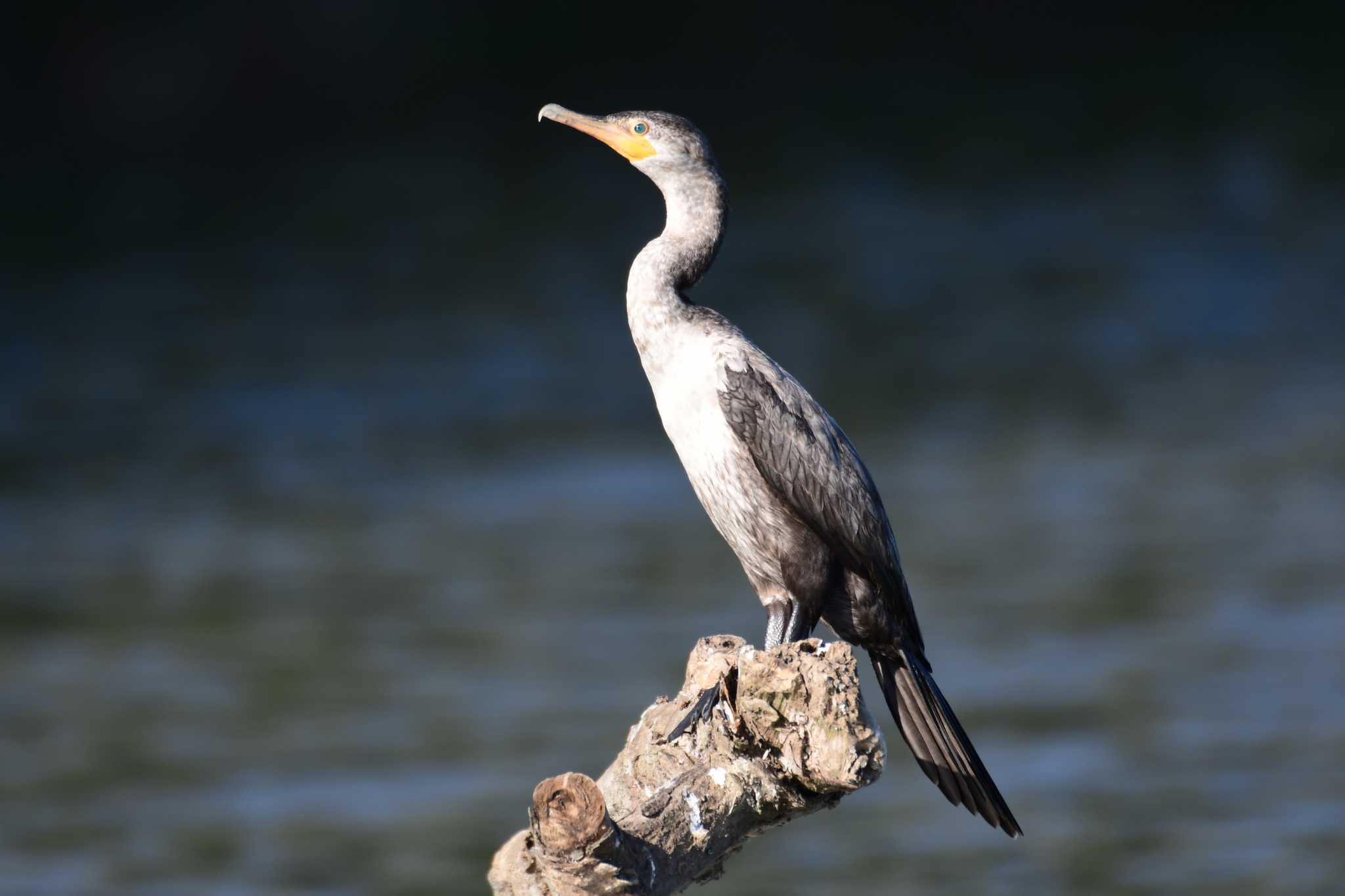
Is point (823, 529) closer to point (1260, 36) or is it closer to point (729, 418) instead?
point (729, 418)

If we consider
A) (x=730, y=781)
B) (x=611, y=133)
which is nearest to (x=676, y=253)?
(x=611, y=133)

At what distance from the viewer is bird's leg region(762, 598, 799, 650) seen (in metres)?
5.65

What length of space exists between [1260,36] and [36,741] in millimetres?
20156

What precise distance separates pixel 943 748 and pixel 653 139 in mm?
1972

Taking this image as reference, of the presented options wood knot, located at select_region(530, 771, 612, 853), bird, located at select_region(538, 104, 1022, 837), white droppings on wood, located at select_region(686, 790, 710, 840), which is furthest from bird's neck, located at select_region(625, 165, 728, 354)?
wood knot, located at select_region(530, 771, 612, 853)

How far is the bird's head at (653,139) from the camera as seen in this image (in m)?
5.58

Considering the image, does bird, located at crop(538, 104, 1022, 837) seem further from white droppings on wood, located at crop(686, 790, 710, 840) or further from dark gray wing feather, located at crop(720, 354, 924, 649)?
white droppings on wood, located at crop(686, 790, 710, 840)

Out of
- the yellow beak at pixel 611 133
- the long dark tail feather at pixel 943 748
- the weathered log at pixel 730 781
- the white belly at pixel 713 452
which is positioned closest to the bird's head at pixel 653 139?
the yellow beak at pixel 611 133

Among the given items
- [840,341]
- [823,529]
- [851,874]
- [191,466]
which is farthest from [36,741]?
[823,529]

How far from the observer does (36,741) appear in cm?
1645

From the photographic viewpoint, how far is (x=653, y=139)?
5.62 meters

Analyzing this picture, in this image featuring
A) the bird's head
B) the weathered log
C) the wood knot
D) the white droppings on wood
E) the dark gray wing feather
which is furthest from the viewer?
the bird's head

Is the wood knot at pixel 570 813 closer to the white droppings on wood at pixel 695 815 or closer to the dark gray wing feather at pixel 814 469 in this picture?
the white droppings on wood at pixel 695 815

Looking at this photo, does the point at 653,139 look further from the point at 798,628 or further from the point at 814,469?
the point at 798,628
